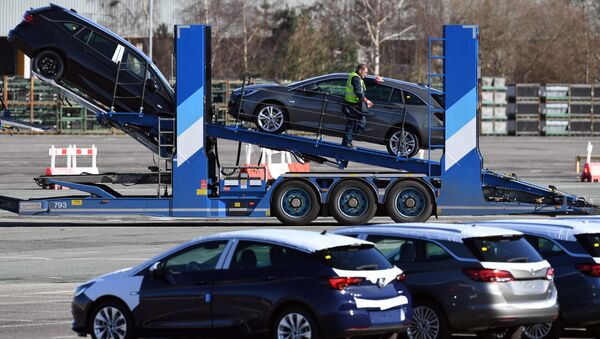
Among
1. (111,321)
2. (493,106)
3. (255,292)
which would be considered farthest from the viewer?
(493,106)

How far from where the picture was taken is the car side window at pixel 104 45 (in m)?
24.6

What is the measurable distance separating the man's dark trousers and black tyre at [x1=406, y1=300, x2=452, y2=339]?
41.9 feet

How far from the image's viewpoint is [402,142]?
997 inches

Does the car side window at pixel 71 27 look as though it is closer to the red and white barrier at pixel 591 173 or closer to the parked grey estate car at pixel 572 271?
the parked grey estate car at pixel 572 271

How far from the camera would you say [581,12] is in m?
76.8

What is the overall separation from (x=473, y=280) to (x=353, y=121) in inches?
521

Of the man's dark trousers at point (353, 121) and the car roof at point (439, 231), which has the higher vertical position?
the man's dark trousers at point (353, 121)

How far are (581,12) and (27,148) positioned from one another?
39470 mm

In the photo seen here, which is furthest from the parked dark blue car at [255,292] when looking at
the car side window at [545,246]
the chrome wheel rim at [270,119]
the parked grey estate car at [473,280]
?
the chrome wheel rim at [270,119]

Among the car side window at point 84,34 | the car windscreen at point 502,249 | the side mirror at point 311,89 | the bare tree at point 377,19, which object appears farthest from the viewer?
the bare tree at point 377,19

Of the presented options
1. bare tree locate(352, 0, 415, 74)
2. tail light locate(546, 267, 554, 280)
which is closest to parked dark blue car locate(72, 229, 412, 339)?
tail light locate(546, 267, 554, 280)

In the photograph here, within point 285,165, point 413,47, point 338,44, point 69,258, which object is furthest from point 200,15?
point 69,258

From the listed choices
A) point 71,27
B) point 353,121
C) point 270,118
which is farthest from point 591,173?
point 71,27

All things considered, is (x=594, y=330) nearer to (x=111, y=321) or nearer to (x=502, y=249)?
(x=502, y=249)
